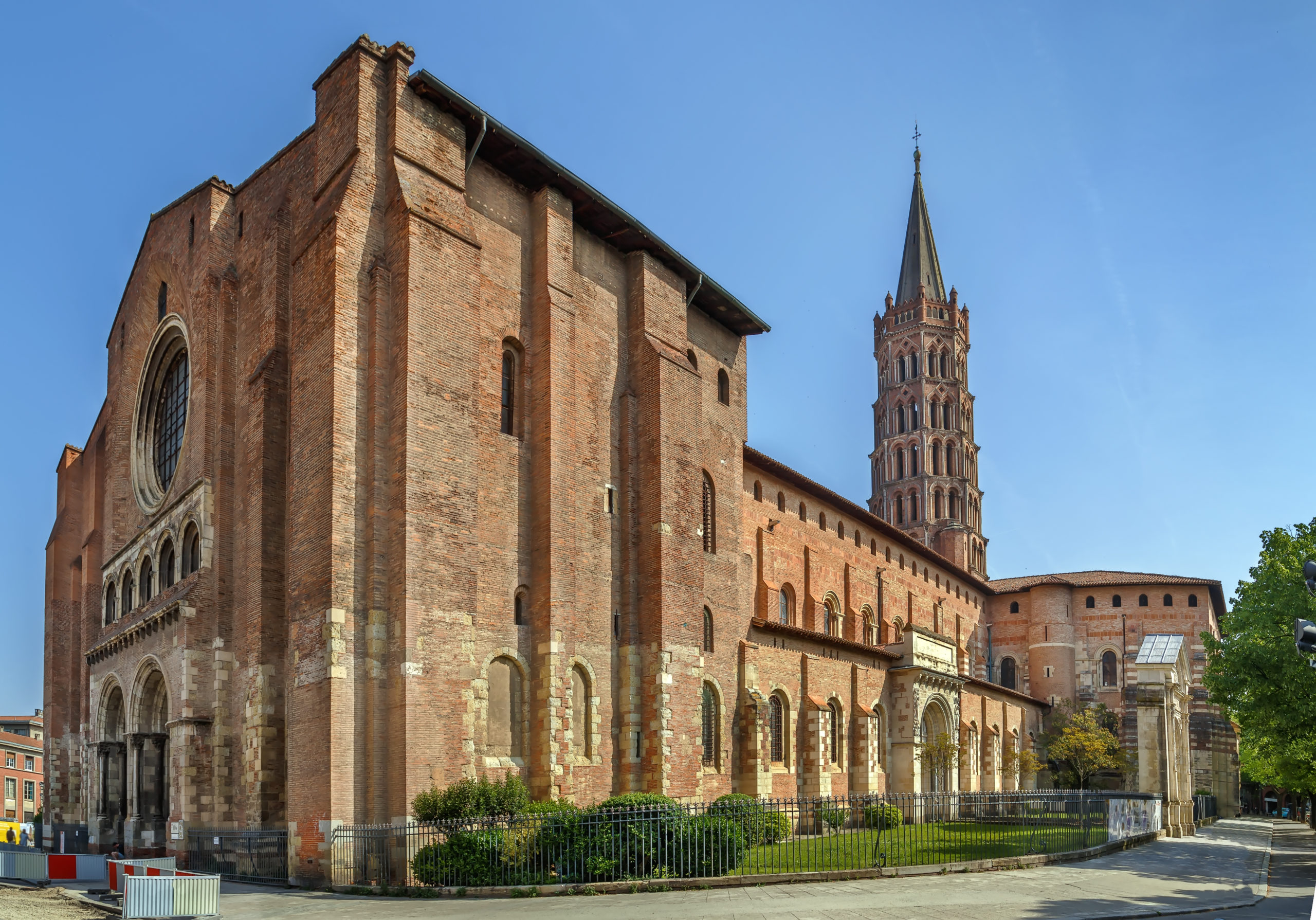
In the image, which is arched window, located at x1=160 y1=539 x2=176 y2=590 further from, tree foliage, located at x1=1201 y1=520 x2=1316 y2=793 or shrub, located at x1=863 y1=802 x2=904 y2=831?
tree foliage, located at x1=1201 y1=520 x2=1316 y2=793

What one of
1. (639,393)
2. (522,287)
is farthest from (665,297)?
(522,287)

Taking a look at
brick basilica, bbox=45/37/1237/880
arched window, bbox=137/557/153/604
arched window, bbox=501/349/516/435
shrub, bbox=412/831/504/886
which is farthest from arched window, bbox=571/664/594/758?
arched window, bbox=137/557/153/604

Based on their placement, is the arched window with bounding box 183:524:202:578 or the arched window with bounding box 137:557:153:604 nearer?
the arched window with bounding box 183:524:202:578

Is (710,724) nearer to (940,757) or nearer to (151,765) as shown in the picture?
(940,757)

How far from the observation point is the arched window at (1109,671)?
67938 mm

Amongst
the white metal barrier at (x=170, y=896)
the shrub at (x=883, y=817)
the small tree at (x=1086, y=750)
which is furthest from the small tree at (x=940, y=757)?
the white metal barrier at (x=170, y=896)

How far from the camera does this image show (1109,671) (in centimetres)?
6825

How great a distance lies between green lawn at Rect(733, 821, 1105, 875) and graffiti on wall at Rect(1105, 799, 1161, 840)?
1321mm

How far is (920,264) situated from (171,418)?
196 ft

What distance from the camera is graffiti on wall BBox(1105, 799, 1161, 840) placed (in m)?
27.3

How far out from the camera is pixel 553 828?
19.3m

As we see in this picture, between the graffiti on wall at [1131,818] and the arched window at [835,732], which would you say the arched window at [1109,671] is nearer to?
the arched window at [835,732]

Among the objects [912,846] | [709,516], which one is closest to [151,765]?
[709,516]

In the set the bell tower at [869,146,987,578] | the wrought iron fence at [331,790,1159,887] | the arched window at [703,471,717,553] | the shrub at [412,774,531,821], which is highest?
the bell tower at [869,146,987,578]
